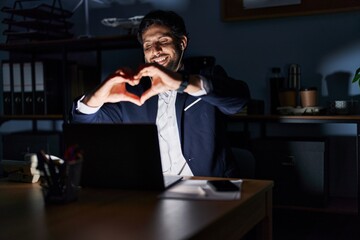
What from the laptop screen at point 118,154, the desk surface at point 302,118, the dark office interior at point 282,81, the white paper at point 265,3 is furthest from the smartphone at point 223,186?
the white paper at point 265,3

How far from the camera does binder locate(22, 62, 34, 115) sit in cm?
323

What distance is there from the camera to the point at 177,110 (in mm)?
1807

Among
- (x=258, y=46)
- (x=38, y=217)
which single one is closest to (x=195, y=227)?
(x=38, y=217)

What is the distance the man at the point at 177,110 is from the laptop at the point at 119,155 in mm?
305

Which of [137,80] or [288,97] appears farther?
[288,97]

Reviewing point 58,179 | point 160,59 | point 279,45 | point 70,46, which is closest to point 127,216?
point 58,179

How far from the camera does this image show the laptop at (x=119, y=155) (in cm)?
124

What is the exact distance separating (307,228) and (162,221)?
191cm

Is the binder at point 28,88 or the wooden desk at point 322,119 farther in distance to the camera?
the binder at point 28,88

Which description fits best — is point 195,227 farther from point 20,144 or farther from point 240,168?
point 20,144

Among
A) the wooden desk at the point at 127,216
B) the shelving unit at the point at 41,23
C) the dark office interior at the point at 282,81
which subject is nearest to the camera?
the wooden desk at the point at 127,216

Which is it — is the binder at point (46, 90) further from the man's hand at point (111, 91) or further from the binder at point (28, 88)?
the man's hand at point (111, 91)

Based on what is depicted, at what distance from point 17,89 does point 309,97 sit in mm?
1949

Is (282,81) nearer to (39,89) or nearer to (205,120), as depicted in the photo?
(205,120)
